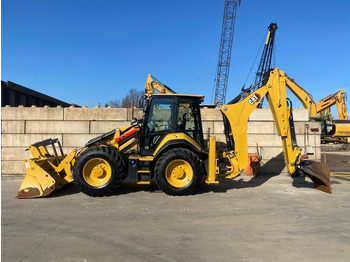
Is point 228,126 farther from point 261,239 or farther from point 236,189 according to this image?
point 261,239

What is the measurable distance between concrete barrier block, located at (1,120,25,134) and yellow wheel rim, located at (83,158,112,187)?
415 centimetres

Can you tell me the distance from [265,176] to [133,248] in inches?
265

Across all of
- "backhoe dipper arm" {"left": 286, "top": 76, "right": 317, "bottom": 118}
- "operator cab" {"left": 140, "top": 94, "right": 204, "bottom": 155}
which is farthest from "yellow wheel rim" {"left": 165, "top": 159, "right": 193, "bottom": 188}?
"backhoe dipper arm" {"left": 286, "top": 76, "right": 317, "bottom": 118}

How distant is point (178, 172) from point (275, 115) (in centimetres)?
316

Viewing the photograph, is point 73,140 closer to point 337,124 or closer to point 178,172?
point 178,172

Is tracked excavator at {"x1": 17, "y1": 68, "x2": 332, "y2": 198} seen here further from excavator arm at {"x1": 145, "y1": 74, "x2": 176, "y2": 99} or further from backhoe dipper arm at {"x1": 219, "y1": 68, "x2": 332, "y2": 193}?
excavator arm at {"x1": 145, "y1": 74, "x2": 176, "y2": 99}

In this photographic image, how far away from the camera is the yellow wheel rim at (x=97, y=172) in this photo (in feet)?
21.0

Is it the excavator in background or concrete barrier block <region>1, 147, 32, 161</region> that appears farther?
the excavator in background

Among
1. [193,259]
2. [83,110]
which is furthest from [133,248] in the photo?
[83,110]

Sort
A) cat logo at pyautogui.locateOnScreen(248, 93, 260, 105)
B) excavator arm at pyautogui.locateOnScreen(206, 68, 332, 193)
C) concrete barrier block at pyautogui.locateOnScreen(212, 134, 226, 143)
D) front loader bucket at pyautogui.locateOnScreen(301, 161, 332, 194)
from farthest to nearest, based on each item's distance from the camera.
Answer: concrete barrier block at pyautogui.locateOnScreen(212, 134, 226, 143) < cat logo at pyautogui.locateOnScreen(248, 93, 260, 105) < excavator arm at pyautogui.locateOnScreen(206, 68, 332, 193) < front loader bucket at pyautogui.locateOnScreen(301, 161, 332, 194)

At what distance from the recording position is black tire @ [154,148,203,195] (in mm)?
6344

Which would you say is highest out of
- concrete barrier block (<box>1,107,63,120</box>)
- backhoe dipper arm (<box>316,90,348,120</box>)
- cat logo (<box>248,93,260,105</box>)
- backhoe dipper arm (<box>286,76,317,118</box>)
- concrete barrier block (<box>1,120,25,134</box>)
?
backhoe dipper arm (<box>316,90,348,120</box>)

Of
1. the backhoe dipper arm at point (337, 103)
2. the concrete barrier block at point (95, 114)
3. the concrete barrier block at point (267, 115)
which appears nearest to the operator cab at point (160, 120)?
the concrete barrier block at point (95, 114)

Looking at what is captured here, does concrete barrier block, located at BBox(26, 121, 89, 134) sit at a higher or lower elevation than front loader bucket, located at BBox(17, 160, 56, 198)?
higher
